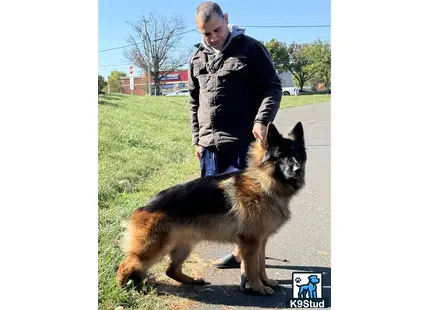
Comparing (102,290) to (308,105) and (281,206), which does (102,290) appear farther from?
(308,105)

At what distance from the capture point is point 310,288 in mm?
3260

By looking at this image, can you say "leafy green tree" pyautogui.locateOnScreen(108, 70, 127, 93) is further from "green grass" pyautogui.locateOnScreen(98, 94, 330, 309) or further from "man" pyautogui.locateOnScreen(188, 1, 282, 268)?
"man" pyautogui.locateOnScreen(188, 1, 282, 268)

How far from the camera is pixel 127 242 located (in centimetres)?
335

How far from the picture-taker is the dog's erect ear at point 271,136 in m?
3.20

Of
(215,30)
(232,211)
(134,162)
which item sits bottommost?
(232,211)

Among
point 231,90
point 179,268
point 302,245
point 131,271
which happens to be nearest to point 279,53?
point 231,90

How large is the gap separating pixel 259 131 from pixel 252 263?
1020 millimetres

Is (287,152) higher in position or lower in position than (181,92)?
lower

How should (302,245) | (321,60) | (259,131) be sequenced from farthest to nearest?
(302,245) → (259,131) → (321,60)

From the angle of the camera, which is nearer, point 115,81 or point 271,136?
point 271,136

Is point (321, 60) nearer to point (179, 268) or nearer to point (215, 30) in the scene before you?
point (215, 30)

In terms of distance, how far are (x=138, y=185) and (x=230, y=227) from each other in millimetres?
1532

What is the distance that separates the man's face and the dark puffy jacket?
0.24 feet
